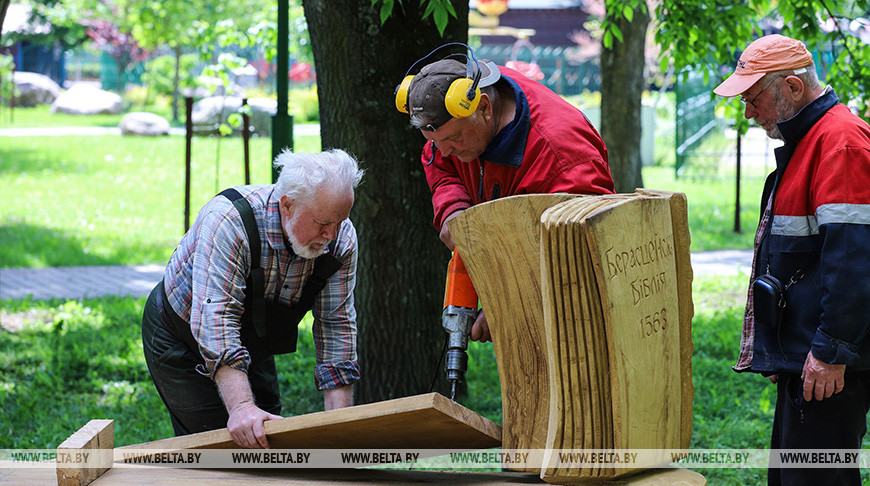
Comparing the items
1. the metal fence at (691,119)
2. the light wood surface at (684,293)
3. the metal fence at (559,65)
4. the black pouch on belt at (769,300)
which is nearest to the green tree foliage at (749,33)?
the black pouch on belt at (769,300)

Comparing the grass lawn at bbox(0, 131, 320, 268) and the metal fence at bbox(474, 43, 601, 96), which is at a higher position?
the metal fence at bbox(474, 43, 601, 96)

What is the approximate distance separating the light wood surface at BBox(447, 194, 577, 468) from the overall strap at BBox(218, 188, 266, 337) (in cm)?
89

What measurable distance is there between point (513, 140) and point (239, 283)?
1018mm

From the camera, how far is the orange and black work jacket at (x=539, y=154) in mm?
2766

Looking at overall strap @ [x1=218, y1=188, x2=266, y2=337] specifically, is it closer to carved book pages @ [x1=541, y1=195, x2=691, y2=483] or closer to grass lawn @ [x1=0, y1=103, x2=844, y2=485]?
carved book pages @ [x1=541, y1=195, x2=691, y2=483]

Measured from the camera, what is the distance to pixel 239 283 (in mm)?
2963

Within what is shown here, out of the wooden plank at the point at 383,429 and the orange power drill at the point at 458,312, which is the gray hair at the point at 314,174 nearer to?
the orange power drill at the point at 458,312

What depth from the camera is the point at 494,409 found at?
571 cm

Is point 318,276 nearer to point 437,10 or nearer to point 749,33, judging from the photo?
point 437,10

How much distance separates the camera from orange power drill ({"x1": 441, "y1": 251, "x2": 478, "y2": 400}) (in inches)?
Result: 113

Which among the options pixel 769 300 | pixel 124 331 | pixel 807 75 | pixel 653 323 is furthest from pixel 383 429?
pixel 124 331

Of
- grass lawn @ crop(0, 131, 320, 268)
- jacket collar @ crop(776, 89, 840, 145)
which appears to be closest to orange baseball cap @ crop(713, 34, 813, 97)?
jacket collar @ crop(776, 89, 840, 145)

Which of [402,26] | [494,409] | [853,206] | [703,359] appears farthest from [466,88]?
[703,359]

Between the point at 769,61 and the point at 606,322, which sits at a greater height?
the point at 769,61
